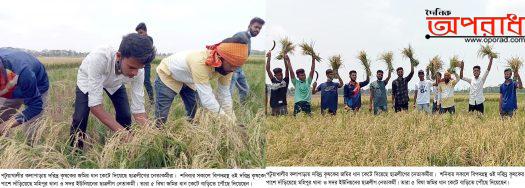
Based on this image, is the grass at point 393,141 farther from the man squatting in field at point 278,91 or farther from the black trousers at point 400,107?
the black trousers at point 400,107

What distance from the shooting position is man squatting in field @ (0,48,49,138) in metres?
3.73

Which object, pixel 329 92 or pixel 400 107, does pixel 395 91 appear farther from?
pixel 329 92

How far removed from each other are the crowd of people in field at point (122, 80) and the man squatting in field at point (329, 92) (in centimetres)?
294

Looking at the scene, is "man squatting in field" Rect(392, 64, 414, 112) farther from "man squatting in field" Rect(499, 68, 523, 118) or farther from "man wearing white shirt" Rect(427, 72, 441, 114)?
"man squatting in field" Rect(499, 68, 523, 118)

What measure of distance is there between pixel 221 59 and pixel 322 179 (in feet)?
3.92

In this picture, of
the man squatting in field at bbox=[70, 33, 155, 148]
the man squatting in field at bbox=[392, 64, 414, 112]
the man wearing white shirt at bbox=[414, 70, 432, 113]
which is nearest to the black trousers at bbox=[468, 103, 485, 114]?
the man wearing white shirt at bbox=[414, 70, 432, 113]

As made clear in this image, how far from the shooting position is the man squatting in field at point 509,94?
6.94m

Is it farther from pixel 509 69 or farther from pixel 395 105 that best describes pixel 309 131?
pixel 509 69

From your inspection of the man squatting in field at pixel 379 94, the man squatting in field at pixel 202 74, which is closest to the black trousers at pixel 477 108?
the man squatting in field at pixel 379 94

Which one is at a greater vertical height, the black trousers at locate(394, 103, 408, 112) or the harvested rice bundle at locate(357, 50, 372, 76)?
the harvested rice bundle at locate(357, 50, 372, 76)

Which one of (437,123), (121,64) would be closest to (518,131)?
(437,123)

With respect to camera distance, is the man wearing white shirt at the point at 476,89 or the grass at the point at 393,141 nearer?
the grass at the point at 393,141

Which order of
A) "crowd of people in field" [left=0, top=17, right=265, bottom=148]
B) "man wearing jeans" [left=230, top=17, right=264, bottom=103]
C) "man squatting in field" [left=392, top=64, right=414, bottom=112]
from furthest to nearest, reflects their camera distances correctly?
1. "man squatting in field" [left=392, top=64, right=414, bottom=112]
2. "man wearing jeans" [left=230, top=17, right=264, bottom=103]
3. "crowd of people in field" [left=0, top=17, right=265, bottom=148]

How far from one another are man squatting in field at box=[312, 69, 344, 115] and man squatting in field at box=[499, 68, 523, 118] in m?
2.31
